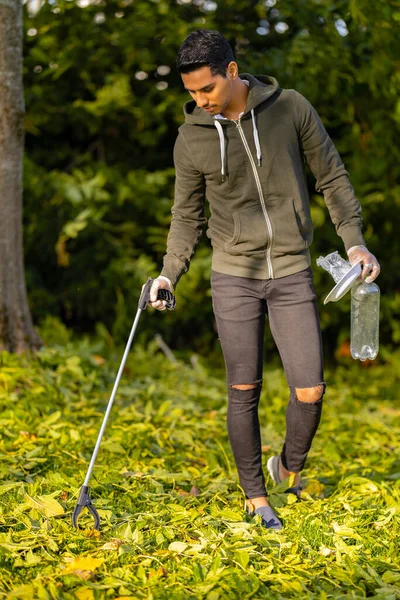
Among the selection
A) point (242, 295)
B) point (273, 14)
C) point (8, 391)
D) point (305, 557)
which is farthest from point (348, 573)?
point (273, 14)

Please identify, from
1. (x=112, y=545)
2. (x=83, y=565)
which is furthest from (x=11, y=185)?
(x=83, y=565)

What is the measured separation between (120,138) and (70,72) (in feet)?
2.92

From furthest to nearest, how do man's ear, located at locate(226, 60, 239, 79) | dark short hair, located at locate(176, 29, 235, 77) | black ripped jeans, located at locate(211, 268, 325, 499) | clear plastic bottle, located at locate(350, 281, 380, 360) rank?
clear plastic bottle, located at locate(350, 281, 380, 360) → black ripped jeans, located at locate(211, 268, 325, 499) → man's ear, located at locate(226, 60, 239, 79) → dark short hair, located at locate(176, 29, 235, 77)

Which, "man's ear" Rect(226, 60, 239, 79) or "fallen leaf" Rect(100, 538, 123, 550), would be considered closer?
"fallen leaf" Rect(100, 538, 123, 550)

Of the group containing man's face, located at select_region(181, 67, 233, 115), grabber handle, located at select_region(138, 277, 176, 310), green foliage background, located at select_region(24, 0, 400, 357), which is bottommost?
green foliage background, located at select_region(24, 0, 400, 357)

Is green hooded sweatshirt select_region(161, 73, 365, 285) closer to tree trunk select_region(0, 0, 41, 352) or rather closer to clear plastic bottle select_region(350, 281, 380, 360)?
clear plastic bottle select_region(350, 281, 380, 360)

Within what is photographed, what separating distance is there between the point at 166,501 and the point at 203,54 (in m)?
2.10

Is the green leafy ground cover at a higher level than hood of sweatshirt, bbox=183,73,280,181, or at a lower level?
lower

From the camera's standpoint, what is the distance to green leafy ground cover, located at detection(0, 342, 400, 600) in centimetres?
314

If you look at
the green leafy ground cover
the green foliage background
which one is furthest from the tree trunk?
the green foliage background

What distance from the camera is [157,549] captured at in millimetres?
3395

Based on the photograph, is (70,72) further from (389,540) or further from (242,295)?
(389,540)

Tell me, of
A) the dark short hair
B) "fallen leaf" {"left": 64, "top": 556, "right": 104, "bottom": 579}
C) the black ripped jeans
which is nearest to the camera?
"fallen leaf" {"left": 64, "top": 556, "right": 104, "bottom": 579}

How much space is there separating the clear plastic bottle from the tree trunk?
2.81 metres
